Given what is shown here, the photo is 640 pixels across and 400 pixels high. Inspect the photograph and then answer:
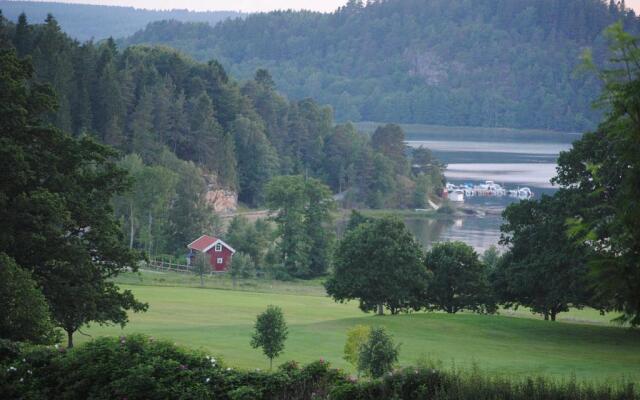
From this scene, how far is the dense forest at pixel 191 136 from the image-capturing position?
281ft

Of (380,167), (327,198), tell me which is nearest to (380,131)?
(380,167)

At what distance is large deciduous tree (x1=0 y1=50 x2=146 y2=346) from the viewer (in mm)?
25328

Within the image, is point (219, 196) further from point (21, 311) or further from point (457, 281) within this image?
point (21, 311)

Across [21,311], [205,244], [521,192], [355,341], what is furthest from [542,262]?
[521,192]

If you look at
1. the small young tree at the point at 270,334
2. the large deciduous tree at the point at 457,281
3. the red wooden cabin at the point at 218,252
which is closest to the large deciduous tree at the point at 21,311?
the small young tree at the point at 270,334

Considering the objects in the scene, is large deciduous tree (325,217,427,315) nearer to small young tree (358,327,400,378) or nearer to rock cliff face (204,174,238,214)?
small young tree (358,327,400,378)

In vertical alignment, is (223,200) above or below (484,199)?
below

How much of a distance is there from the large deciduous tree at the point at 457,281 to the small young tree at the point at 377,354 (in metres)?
21.6

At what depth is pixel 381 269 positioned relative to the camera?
145ft

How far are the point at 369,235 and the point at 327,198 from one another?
39.3 m

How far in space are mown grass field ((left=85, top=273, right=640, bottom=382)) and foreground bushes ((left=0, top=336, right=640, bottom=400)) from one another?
33.3 feet

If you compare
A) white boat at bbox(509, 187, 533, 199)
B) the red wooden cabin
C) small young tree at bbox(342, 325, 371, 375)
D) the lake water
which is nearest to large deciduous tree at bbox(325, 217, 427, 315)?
small young tree at bbox(342, 325, 371, 375)

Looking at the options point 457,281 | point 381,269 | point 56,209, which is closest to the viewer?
point 56,209

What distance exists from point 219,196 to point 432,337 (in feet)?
263
